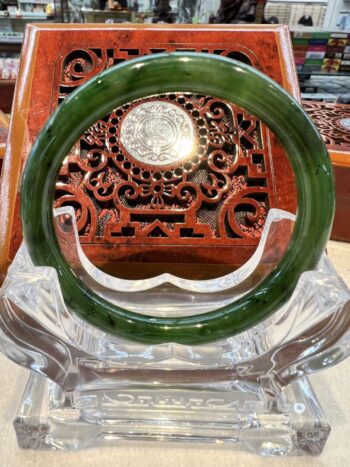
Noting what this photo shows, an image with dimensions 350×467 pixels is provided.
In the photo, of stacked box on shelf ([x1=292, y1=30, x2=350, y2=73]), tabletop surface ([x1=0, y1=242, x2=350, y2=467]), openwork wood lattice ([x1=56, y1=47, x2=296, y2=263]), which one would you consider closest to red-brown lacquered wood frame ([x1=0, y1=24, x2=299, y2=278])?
openwork wood lattice ([x1=56, y1=47, x2=296, y2=263])

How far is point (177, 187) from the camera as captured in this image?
28.9 inches

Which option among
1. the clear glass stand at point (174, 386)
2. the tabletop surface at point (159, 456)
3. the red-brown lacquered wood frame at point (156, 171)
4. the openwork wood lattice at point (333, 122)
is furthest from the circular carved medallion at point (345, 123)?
the tabletop surface at point (159, 456)

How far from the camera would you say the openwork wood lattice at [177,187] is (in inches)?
28.1

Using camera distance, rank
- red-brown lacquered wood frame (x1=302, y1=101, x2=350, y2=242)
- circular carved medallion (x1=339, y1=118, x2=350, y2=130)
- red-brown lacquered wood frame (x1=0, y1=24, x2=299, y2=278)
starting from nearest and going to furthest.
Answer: red-brown lacquered wood frame (x1=0, y1=24, x2=299, y2=278) < red-brown lacquered wood frame (x1=302, y1=101, x2=350, y2=242) < circular carved medallion (x1=339, y1=118, x2=350, y2=130)

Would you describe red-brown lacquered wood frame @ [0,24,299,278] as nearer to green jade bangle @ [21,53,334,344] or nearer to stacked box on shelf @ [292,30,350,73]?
green jade bangle @ [21,53,334,344]

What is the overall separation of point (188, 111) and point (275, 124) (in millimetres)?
348

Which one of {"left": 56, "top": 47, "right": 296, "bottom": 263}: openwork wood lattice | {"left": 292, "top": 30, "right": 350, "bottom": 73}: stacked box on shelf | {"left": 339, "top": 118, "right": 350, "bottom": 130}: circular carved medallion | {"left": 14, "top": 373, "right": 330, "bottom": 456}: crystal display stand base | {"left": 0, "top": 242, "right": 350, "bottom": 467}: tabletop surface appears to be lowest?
{"left": 0, "top": 242, "right": 350, "bottom": 467}: tabletop surface

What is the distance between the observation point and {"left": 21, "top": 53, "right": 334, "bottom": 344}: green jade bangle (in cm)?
43

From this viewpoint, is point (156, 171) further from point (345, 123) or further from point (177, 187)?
point (345, 123)

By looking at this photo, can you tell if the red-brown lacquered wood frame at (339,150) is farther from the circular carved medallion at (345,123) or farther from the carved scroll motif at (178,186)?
the carved scroll motif at (178,186)

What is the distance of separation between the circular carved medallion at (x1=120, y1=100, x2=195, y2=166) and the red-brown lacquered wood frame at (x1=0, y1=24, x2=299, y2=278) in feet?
0.05

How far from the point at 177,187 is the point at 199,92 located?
29 centimetres

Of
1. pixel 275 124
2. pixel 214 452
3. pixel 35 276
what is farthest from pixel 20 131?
pixel 214 452

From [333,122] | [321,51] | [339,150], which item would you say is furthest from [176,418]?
[321,51]
